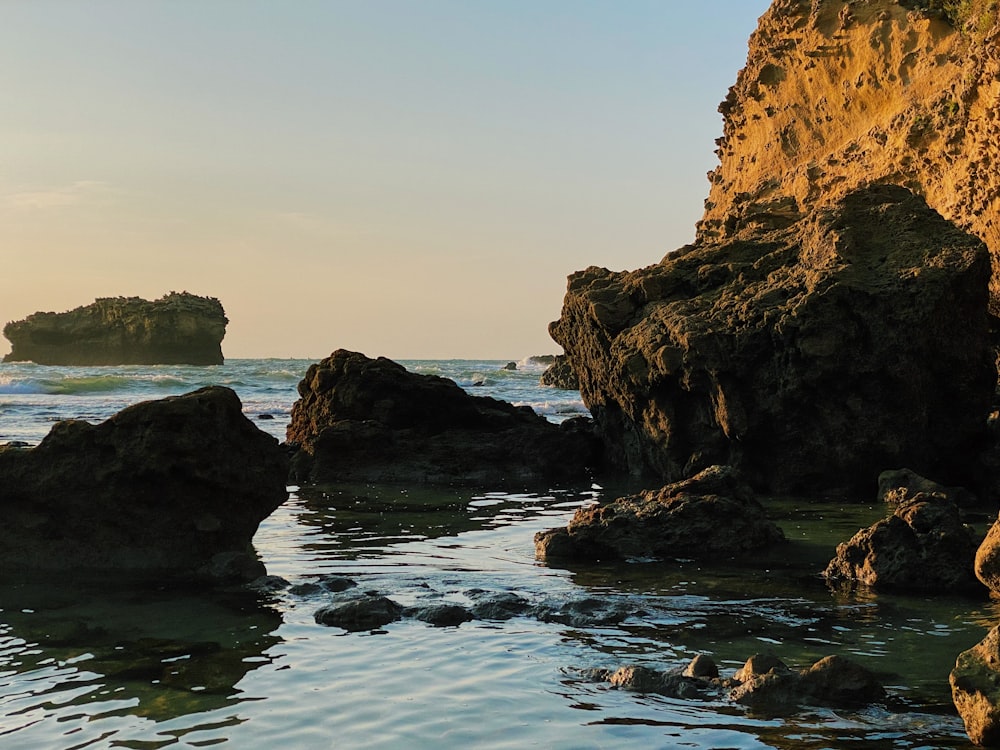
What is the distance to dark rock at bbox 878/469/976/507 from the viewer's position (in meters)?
13.0

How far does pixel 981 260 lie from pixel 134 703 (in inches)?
470

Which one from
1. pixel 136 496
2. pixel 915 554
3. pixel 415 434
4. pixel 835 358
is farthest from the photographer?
pixel 415 434

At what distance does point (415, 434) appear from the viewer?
60.8 feet

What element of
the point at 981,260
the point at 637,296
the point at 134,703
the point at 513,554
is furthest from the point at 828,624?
the point at 637,296

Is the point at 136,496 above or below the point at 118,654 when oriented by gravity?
above

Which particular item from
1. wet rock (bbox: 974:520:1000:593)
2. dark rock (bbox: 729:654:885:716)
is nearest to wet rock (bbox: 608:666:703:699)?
dark rock (bbox: 729:654:885:716)

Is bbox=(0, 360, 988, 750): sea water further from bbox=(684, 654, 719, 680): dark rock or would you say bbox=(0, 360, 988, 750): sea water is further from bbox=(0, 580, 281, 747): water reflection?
bbox=(684, 654, 719, 680): dark rock

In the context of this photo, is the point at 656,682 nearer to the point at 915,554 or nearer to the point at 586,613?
the point at 586,613

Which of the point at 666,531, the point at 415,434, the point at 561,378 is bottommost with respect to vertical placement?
the point at 666,531

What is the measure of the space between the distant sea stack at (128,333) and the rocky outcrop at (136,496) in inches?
3203

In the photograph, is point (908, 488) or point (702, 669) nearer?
point (702, 669)

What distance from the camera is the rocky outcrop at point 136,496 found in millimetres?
9711

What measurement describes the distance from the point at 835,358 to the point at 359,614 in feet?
28.3

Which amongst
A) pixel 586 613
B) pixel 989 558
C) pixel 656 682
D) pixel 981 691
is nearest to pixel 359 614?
pixel 586 613
